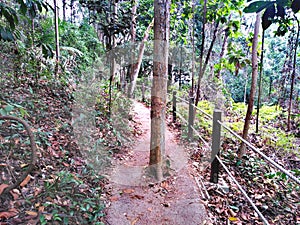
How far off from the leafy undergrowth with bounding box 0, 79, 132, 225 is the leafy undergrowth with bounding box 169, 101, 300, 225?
141cm

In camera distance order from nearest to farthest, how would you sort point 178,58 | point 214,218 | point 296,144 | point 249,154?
point 214,218, point 249,154, point 296,144, point 178,58

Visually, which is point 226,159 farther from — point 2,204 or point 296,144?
point 2,204

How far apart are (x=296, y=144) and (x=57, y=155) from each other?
5.24m

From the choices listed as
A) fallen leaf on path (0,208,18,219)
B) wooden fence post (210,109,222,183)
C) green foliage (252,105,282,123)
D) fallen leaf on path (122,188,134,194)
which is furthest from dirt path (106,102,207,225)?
green foliage (252,105,282,123)

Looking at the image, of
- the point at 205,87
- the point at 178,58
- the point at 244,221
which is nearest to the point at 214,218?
the point at 244,221

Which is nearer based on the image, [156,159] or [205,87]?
[156,159]

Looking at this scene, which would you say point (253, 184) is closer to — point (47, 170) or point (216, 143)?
point (216, 143)

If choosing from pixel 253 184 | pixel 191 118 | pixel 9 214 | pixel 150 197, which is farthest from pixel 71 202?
pixel 191 118

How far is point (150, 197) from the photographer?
3055 millimetres

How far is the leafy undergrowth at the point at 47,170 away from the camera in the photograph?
213cm

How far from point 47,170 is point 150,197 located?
4.24ft

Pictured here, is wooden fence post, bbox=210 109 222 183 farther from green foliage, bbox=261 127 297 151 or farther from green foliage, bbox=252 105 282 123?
green foliage, bbox=252 105 282 123

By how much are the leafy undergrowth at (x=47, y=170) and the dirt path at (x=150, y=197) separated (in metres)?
0.22

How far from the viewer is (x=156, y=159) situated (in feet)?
11.3
